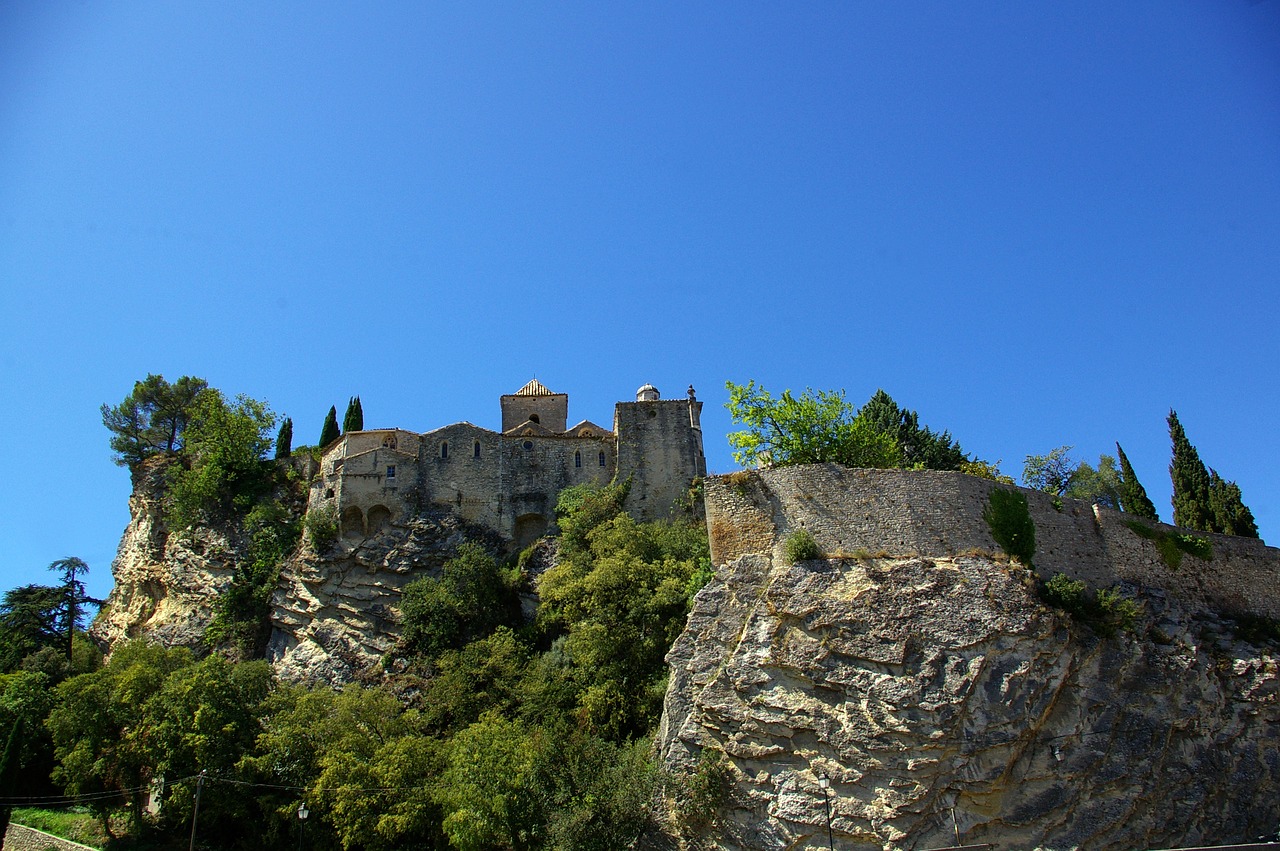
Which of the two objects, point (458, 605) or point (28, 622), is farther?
point (28, 622)

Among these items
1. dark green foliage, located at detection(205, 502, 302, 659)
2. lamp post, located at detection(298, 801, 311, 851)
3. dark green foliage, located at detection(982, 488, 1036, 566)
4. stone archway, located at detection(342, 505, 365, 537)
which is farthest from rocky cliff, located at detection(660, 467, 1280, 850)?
dark green foliage, located at detection(205, 502, 302, 659)

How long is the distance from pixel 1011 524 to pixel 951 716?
24.4 ft

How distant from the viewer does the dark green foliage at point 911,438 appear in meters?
42.0

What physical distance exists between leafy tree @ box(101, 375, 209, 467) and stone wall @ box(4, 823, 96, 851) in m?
20.9

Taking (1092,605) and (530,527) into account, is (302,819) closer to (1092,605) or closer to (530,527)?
(530,527)

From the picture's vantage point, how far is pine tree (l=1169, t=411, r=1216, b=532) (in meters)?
41.1

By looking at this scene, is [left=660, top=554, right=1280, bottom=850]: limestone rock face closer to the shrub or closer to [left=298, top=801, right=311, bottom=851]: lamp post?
[left=298, top=801, right=311, bottom=851]: lamp post

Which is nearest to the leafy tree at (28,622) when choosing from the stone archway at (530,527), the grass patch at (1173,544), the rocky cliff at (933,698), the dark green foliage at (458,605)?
the dark green foliage at (458,605)

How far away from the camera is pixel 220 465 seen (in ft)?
148

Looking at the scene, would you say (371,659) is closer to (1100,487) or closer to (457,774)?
(457,774)

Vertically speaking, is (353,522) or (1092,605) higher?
(353,522)

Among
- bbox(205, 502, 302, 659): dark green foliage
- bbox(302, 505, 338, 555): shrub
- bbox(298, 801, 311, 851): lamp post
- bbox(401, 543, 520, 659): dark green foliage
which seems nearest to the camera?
bbox(298, 801, 311, 851): lamp post

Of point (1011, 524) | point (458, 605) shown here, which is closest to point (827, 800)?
point (1011, 524)

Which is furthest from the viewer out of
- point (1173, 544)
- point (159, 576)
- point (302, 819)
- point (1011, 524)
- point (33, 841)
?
point (159, 576)
